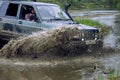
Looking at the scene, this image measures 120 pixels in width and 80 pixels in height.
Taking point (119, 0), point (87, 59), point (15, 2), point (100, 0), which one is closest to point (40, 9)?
point (15, 2)

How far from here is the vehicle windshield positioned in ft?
38.7

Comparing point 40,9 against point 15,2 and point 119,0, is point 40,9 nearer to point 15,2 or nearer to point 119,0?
point 15,2

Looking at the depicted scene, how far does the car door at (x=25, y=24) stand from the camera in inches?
453

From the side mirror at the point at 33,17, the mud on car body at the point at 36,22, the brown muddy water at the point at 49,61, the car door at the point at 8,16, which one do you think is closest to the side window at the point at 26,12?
the mud on car body at the point at 36,22

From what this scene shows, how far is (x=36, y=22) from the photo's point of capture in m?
11.5

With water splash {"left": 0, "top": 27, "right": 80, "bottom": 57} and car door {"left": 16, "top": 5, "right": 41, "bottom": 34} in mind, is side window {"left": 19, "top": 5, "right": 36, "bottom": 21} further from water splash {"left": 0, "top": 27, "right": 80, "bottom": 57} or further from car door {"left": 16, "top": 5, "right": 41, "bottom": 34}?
water splash {"left": 0, "top": 27, "right": 80, "bottom": 57}

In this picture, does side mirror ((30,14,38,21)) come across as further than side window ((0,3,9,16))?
No

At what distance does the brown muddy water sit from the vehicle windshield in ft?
3.01

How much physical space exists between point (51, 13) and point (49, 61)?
197 centimetres

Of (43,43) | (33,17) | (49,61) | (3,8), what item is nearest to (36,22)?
(33,17)

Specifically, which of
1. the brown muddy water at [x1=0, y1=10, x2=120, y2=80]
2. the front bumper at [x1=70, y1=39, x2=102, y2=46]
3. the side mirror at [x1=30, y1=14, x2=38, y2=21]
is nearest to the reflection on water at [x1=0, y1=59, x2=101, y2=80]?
the brown muddy water at [x1=0, y1=10, x2=120, y2=80]

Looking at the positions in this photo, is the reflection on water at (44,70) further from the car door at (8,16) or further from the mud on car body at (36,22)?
the car door at (8,16)

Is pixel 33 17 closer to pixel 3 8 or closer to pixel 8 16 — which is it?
pixel 8 16

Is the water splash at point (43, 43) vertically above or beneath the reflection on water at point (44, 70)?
above
